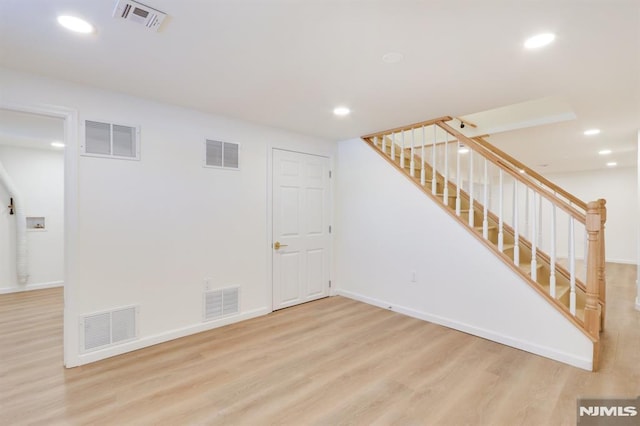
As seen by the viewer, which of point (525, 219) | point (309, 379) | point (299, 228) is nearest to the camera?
point (309, 379)

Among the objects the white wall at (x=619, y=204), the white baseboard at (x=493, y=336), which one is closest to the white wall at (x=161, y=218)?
the white baseboard at (x=493, y=336)

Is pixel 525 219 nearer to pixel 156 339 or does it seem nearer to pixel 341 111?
pixel 341 111

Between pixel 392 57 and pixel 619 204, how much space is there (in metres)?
8.67

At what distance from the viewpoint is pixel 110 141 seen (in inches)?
106

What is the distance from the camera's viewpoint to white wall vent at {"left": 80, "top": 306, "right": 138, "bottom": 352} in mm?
2553

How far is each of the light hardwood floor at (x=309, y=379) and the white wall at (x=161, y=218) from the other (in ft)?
1.35

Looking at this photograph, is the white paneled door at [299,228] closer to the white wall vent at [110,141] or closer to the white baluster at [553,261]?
the white wall vent at [110,141]

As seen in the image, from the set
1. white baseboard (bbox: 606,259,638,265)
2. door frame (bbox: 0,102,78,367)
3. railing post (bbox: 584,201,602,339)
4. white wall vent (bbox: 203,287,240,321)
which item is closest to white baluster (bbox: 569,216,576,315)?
railing post (bbox: 584,201,602,339)

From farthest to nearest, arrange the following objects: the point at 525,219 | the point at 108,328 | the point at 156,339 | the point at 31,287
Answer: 1. the point at 31,287
2. the point at 525,219
3. the point at 156,339
4. the point at 108,328

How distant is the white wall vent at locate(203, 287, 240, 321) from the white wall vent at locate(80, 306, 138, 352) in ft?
2.21

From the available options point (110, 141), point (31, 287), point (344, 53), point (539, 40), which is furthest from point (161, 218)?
point (31, 287)

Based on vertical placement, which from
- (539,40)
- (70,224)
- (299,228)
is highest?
(539,40)

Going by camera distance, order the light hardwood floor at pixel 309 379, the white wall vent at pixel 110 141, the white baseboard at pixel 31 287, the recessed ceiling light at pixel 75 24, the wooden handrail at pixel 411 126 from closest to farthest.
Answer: the recessed ceiling light at pixel 75 24, the light hardwood floor at pixel 309 379, the white wall vent at pixel 110 141, the wooden handrail at pixel 411 126, the white baseboard at pixel 31 287

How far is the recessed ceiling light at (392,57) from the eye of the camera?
1987mm
